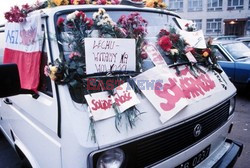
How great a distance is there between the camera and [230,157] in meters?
2.48

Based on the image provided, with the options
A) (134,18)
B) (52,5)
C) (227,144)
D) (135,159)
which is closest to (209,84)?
(227,144)

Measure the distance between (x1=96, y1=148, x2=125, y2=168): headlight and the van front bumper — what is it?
3.81ft

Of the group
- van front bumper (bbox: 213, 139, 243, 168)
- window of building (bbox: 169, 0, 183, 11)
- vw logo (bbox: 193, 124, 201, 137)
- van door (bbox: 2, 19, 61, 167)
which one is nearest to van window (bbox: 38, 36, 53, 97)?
van door (bbox: 2, 19, 61, 167)

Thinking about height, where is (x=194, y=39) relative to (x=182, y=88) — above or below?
above

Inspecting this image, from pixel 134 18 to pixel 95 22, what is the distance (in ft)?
1.48

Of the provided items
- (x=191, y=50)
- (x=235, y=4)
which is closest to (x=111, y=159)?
(x=191, y=50)

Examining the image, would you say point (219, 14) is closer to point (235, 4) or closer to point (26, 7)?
point (235, 4)

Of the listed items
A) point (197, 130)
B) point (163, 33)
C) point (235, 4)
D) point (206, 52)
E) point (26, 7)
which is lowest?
point (197, 130)

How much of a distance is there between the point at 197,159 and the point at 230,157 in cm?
55

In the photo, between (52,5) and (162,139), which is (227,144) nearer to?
(162,139)

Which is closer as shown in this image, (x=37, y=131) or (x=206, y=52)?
(x=37, y=131)

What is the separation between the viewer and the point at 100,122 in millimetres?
1628

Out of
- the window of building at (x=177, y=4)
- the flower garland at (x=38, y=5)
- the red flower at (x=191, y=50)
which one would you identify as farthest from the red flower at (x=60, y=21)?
the window of building at (x=177, y=4)

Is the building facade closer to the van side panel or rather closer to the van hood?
the van hood
